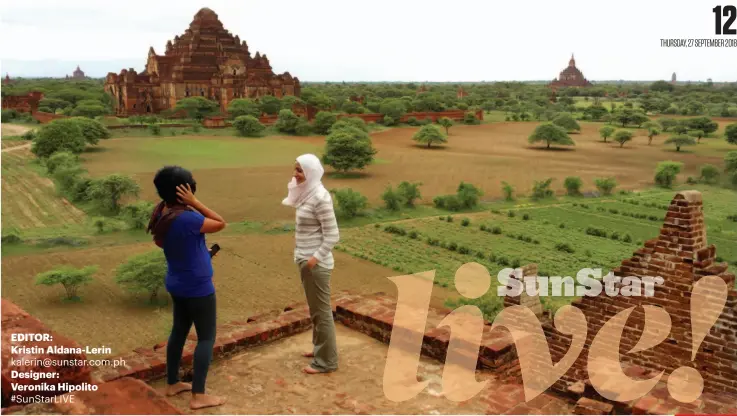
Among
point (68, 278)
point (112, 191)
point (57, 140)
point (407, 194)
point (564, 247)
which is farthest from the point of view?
point (57, 140)

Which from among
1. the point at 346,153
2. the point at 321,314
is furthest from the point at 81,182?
the point at 321,314

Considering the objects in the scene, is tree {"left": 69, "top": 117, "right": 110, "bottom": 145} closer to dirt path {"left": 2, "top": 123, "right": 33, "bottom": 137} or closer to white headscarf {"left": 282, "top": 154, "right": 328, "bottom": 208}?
dirt path {"left": 2, "top": 123, "right": 33, "bottom": 137}

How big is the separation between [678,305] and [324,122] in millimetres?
43567

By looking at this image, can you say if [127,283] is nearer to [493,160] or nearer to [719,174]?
[493,160]

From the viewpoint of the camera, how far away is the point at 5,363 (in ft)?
10.2

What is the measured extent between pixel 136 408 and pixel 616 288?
3747 millimetres

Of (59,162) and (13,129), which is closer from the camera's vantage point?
(59,162)

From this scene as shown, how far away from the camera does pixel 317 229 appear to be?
13.8ft

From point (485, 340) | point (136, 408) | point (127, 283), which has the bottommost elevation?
point (127, 283)

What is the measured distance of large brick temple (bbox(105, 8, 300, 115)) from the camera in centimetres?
5900

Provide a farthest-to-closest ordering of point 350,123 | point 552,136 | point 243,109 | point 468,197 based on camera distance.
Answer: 1. point 243,109
2. point 350,123
3. point 552,136
4. point 468,197

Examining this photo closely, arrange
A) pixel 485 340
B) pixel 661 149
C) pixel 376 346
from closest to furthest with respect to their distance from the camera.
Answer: pixel 485 340 < pixel 376 346 < pixel 661 149

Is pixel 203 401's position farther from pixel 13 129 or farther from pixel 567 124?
pixel 567 124

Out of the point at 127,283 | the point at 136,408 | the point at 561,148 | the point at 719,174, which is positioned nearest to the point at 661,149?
the point at 561,148
